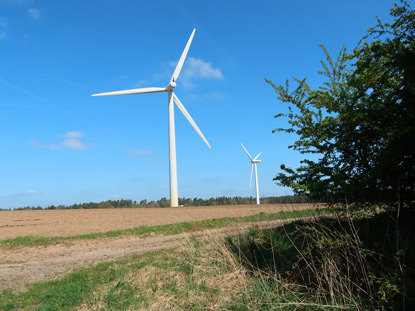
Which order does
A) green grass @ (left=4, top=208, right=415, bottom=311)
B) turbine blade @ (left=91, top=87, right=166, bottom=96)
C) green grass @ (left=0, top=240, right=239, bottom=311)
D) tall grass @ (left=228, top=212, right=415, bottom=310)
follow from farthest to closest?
1. turbine blade @ (left=91, top=87, right=166, bottom=96)
2. green grass @ (left=0, top=240, right=239, bottom=311)
3. green grass @ (left=4, top=208, right=415, bottom=311)
4. tall grass @ (left=228, top=212, right=415, bottom=310)

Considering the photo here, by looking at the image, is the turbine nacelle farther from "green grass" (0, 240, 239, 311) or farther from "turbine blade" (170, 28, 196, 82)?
"green grass" (0, 240, 239, 311)

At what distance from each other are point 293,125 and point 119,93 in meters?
34.9

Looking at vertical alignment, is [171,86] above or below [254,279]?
above

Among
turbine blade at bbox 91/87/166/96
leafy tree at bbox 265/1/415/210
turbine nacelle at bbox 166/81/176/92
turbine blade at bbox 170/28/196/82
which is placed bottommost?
leafy tree at bbox 265/1/415/210

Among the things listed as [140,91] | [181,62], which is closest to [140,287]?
[140,91]

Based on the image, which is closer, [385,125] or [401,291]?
[401,291]

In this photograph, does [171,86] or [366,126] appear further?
[171,86]

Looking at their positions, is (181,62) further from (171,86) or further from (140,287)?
(140,287)

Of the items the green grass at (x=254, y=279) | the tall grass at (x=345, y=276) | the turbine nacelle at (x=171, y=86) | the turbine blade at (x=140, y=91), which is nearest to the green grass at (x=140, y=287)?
the green grass at (x=254, y=279)

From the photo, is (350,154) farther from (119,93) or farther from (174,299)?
(119,93)

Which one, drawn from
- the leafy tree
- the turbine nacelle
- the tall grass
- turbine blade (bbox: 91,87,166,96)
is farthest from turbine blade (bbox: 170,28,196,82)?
the tall grass

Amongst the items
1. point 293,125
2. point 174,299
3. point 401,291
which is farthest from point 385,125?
point 174,299

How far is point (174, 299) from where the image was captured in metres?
7.21

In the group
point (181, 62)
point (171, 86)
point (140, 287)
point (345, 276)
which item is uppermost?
point (181, 62)
